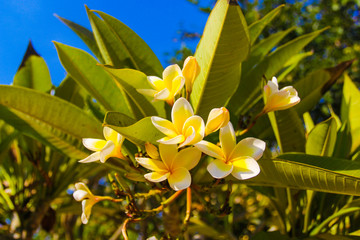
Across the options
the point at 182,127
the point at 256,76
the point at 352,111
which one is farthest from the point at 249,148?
the point at 352,111

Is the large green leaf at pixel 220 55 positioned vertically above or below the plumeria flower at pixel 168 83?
above

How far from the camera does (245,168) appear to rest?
625mm

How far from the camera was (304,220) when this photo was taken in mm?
1056

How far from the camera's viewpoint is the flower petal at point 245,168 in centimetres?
61

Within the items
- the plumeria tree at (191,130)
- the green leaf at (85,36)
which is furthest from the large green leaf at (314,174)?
the green leaf at (85,36)

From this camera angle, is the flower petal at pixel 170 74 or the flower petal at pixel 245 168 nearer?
the flower petal at pixel 245 168

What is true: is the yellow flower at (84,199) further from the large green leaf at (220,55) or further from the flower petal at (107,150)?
the large green leaf at (220,55)

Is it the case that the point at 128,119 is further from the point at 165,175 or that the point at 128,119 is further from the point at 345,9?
the point at 345,9

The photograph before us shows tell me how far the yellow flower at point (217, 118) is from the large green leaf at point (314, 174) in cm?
15

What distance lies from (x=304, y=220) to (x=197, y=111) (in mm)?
A: 543

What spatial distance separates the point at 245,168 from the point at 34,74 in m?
1.09

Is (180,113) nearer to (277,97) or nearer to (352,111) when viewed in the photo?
(277,97)

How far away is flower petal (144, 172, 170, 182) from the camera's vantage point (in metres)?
0.64

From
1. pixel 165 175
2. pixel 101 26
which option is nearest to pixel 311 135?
pixel 165 175
